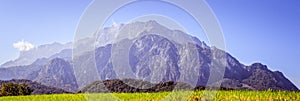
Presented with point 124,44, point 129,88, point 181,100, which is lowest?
point 181,100

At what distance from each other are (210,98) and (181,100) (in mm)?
1152

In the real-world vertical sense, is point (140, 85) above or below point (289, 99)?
above

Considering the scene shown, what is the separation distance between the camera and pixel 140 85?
4747cm

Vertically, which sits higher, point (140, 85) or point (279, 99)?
point (140, 85)

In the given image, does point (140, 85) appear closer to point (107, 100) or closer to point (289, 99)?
point (107, 100)

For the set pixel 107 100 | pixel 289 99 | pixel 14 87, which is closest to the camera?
pixel 289 99

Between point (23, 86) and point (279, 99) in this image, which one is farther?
point (23, 86)

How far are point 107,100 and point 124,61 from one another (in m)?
8.33

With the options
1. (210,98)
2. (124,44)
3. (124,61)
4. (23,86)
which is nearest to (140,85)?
(124,44)

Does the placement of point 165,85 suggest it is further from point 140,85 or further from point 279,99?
point 279,99

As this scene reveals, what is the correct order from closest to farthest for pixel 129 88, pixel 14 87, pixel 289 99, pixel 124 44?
pixel 289 99 < pixel 124 44 < pixel 129 88 < pixel 14 87

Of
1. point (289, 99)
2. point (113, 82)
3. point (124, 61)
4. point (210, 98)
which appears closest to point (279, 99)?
point (289, 99)

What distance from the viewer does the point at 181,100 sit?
16844 mm

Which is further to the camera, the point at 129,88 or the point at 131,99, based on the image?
the point at 129,88
